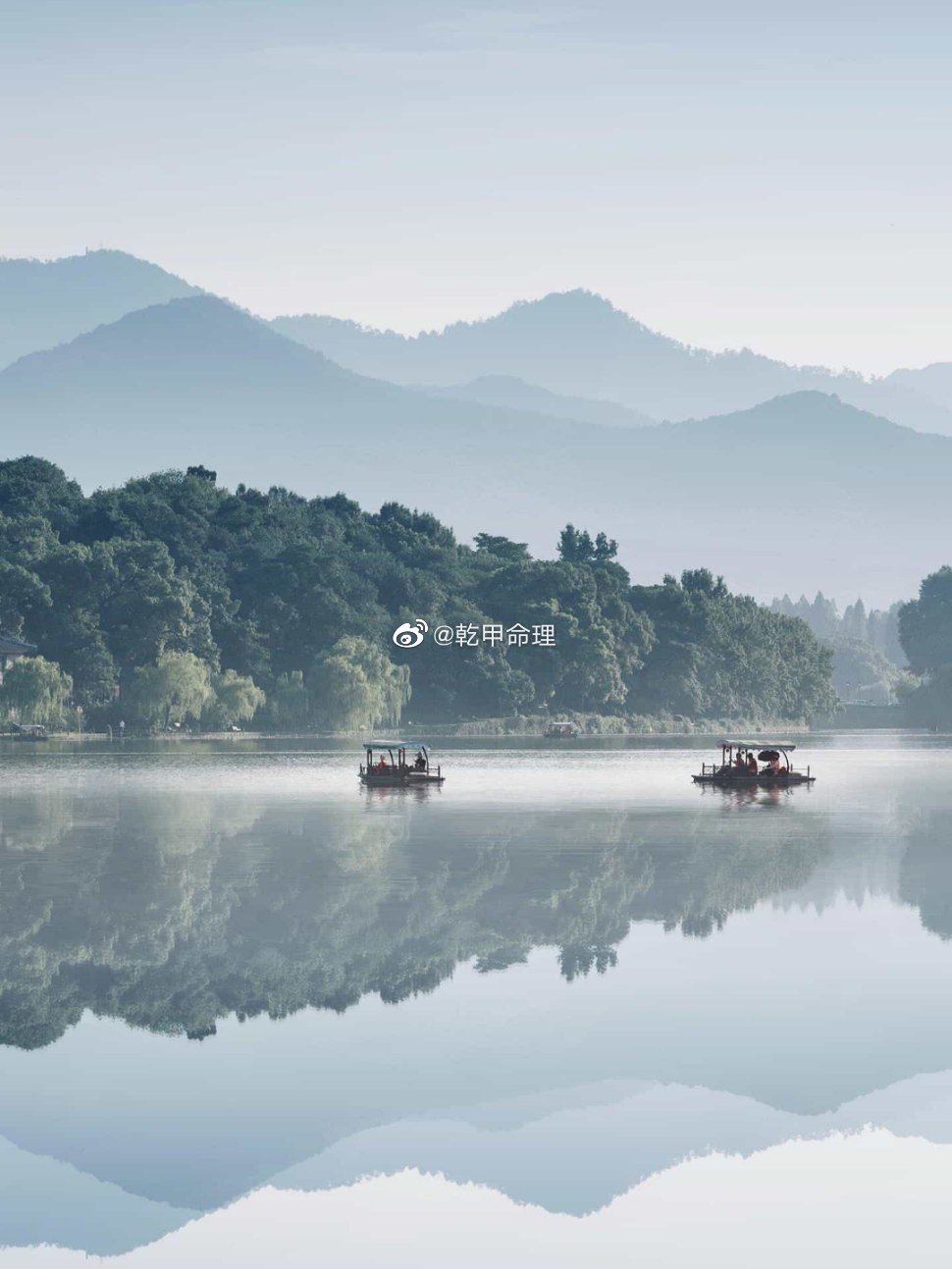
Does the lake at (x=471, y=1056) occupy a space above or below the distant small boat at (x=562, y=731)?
below

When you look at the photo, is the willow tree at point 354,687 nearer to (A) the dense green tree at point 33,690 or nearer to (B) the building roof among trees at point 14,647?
(B) the building roof among trees at point 14,647

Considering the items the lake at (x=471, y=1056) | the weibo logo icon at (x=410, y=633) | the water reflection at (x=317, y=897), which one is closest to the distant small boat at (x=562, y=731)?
the weibo logo icon at (x=410, y=633)

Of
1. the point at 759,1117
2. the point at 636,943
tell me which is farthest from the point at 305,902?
the point at 759,1117

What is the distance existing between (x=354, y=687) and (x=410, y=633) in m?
28.1

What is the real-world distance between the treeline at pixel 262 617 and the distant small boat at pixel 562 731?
21.6ft

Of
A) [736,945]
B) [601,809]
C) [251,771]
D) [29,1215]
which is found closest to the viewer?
[29,1215]

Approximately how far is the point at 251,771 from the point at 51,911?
189 ft

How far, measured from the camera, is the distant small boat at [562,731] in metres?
171

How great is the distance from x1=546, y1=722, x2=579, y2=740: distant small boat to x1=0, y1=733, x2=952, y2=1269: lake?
121 m

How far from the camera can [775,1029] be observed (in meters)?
25.8

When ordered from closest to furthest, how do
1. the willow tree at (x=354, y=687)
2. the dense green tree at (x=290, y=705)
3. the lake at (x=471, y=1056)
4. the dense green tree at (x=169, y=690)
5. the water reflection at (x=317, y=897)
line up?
1. the lake at (x=471, y=1056)
2. the water reflection at (x=317, y=897)
3. the dense green tree at (x=169, y=690)
4. the willow tree at (x=354, y=687)
5. the dense green tree at (x=290, y=705)

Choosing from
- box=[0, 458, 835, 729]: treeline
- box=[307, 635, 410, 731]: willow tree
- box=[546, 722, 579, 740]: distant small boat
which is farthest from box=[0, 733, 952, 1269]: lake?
box=[546, 722, 579, 740]: distant small boat

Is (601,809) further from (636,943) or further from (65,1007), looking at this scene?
(65,1007)

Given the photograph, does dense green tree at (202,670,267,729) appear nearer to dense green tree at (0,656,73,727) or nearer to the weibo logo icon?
dense green tree at (0,656,73,727)
